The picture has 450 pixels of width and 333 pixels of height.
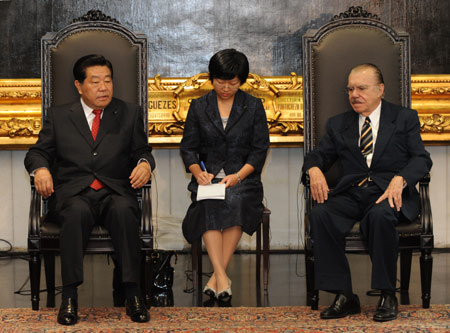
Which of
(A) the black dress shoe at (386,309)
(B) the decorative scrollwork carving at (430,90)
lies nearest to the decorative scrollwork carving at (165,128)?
(B) the decorative scrollwork carving at (430,90)

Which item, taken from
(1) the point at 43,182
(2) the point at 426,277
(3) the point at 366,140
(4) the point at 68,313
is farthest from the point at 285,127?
(4) the point at 68,313

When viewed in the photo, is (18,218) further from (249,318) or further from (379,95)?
(379,95)

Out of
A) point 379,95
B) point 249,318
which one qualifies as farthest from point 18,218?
point 379,95

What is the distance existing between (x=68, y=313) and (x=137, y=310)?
1.11 ft

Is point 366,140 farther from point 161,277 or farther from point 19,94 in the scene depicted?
point 19,94

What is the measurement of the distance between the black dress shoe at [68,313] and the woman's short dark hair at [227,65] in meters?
1.57

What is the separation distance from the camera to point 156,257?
427cm

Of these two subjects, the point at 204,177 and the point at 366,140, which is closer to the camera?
the point at 366,140

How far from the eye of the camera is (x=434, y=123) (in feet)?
17.0

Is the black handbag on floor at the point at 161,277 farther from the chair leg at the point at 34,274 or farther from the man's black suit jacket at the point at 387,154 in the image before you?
the man's black suit jacket at the point at 387,154

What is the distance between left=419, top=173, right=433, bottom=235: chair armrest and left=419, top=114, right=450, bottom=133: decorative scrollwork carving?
5.05ft

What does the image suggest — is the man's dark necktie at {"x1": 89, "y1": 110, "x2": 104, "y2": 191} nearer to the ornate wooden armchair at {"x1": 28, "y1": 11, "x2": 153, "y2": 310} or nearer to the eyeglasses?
the ornate wooden armchair at {"x1": 28, "y1": 11, "x2": 153, "y2": 310}

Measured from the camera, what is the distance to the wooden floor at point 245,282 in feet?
13.0

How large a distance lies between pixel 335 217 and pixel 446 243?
2.29 metres
